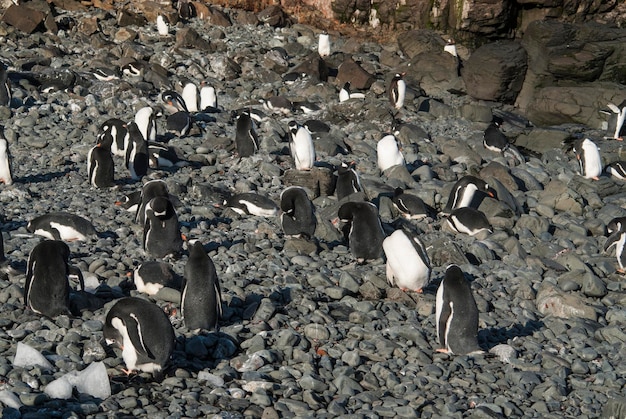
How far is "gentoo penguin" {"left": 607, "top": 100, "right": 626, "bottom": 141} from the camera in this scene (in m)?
15.9

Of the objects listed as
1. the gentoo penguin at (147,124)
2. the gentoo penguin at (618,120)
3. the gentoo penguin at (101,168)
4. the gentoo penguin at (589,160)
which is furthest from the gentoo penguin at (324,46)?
the gentoo penguin at (101,168)

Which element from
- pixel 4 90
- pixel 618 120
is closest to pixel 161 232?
pixel 4 90

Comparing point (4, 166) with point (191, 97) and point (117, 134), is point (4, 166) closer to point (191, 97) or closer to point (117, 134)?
point (117, 134)

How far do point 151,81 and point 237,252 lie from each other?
9915 millimetres

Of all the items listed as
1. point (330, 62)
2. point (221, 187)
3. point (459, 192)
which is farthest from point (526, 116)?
point (221, 187)

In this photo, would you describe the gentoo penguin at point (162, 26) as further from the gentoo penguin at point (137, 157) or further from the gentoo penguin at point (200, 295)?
the gentoo penguin at point (200, 295)

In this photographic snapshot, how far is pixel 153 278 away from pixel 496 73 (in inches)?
495

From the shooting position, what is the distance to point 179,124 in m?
14.1

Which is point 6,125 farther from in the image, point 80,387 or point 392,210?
point 80,387

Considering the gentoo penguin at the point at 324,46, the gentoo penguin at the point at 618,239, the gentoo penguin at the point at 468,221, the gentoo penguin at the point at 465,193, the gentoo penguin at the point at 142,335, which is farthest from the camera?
the gentoo penguin at the point at 324,46

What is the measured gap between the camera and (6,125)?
13.5 metres

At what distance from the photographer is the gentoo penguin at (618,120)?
15.9 m

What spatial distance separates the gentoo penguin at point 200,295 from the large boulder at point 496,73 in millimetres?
12767

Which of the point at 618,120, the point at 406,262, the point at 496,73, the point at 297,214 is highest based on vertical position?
the point at 406,262
